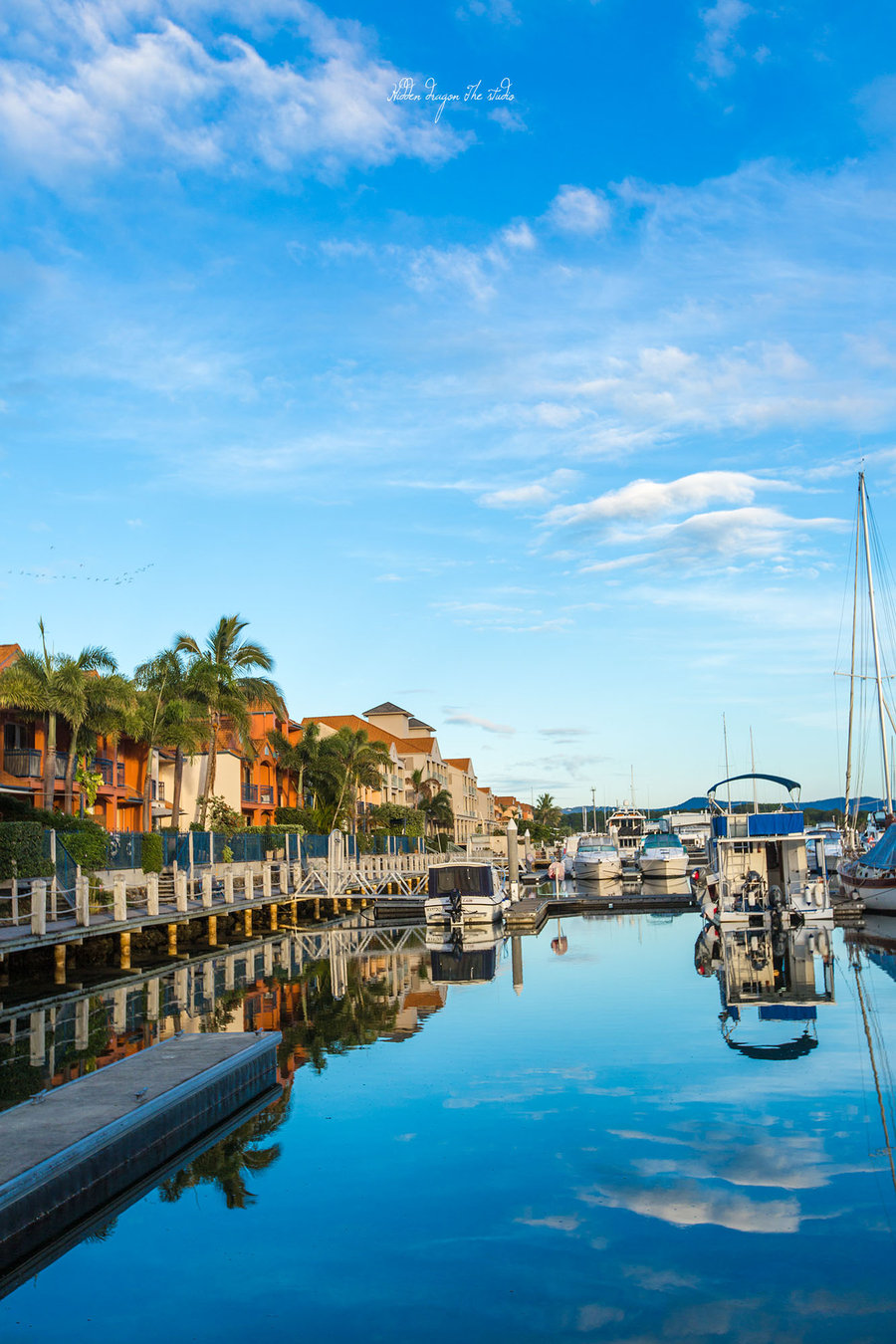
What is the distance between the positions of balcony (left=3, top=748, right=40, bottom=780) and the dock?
34988mm

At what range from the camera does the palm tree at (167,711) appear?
50.7 metres

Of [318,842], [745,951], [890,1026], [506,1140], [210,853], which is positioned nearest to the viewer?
[506,1140]

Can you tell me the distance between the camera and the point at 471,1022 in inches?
866

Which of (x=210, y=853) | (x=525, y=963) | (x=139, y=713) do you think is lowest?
(x=525, y=963)

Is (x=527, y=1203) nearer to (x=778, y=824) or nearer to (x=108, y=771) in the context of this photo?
(x=778, y=824)

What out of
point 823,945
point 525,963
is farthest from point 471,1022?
point 823,945

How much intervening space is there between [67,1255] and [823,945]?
2792cm

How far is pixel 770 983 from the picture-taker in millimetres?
26203

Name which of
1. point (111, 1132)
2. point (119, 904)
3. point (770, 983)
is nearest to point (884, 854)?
point (770, 983)

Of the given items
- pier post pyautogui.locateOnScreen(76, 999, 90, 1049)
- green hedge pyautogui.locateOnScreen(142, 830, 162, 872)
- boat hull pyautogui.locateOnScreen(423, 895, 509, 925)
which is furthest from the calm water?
green hedge pyautogui.locateOnScreen(142, 830, 162, 872)

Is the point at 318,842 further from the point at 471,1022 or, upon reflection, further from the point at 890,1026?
the point at 890,1026

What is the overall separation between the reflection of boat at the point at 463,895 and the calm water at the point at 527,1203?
A: 68.0 ft

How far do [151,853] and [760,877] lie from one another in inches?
896

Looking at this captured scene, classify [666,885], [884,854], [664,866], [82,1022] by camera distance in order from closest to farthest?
1. [82,1022]
2. [884,854]
3. [666,885]
4. [664,866]
